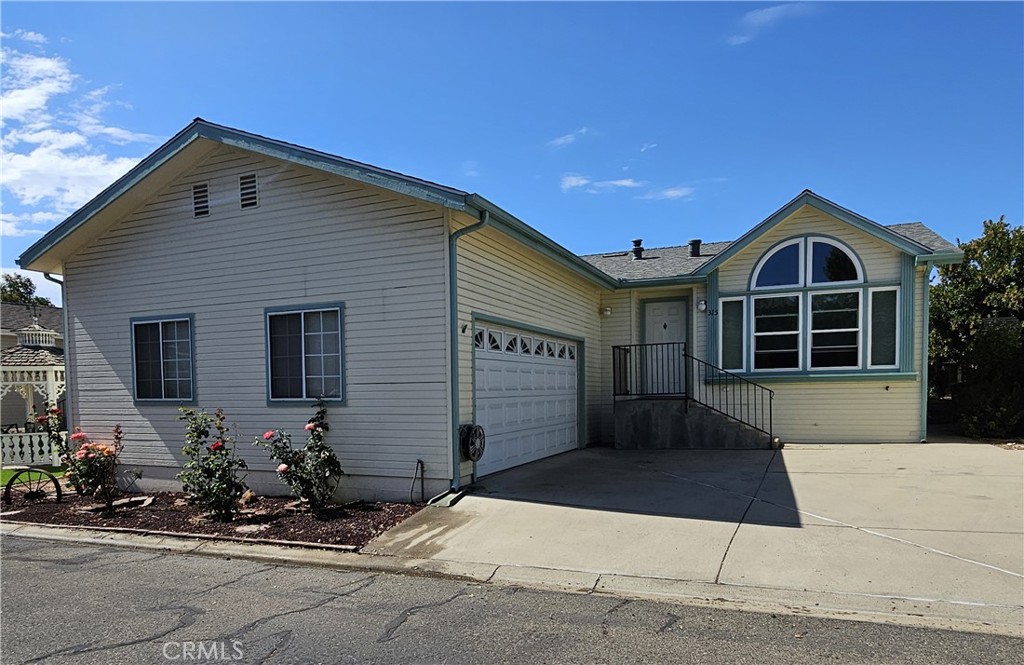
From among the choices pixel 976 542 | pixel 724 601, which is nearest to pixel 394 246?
pixel 724 601

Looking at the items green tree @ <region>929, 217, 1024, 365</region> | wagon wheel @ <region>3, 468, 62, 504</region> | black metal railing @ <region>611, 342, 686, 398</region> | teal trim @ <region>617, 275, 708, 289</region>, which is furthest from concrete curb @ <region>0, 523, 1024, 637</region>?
green tree @ <region>929, 217, 1024, 365</region>

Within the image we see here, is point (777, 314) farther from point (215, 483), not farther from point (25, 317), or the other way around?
point (25, 317)

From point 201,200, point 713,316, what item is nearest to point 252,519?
point 201,200

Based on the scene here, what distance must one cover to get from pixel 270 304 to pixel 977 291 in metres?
15.7

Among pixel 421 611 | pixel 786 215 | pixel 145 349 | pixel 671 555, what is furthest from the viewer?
pixel 786 215

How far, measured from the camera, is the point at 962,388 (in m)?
13.4

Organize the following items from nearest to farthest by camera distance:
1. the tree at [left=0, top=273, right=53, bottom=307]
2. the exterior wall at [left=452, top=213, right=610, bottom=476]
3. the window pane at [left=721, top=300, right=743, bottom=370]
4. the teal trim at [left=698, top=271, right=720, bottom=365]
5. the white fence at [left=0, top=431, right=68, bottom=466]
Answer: the exterior wall at [left=452, top=213, right=610, bottom=476] → the white fence at [left=0, top=431, right=68, bottom=466] → the window pane at [left=721, top=300, right=743, bottom=370] → the teal trim at [left=698, top=271, right=720, bottom=365] → the tree at [left=0, top=273, right=53, bottom=307]

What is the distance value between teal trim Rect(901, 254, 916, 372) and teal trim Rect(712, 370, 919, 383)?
19 centimetres

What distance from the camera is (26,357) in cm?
1664

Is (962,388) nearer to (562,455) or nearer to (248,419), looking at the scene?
(562,455)

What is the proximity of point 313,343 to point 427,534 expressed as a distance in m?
3.54

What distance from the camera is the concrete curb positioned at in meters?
4.27

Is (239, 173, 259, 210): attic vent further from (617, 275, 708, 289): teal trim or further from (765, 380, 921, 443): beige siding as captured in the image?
(765, 380, 921, 443): beige siding

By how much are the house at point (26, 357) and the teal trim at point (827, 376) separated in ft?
53.0
